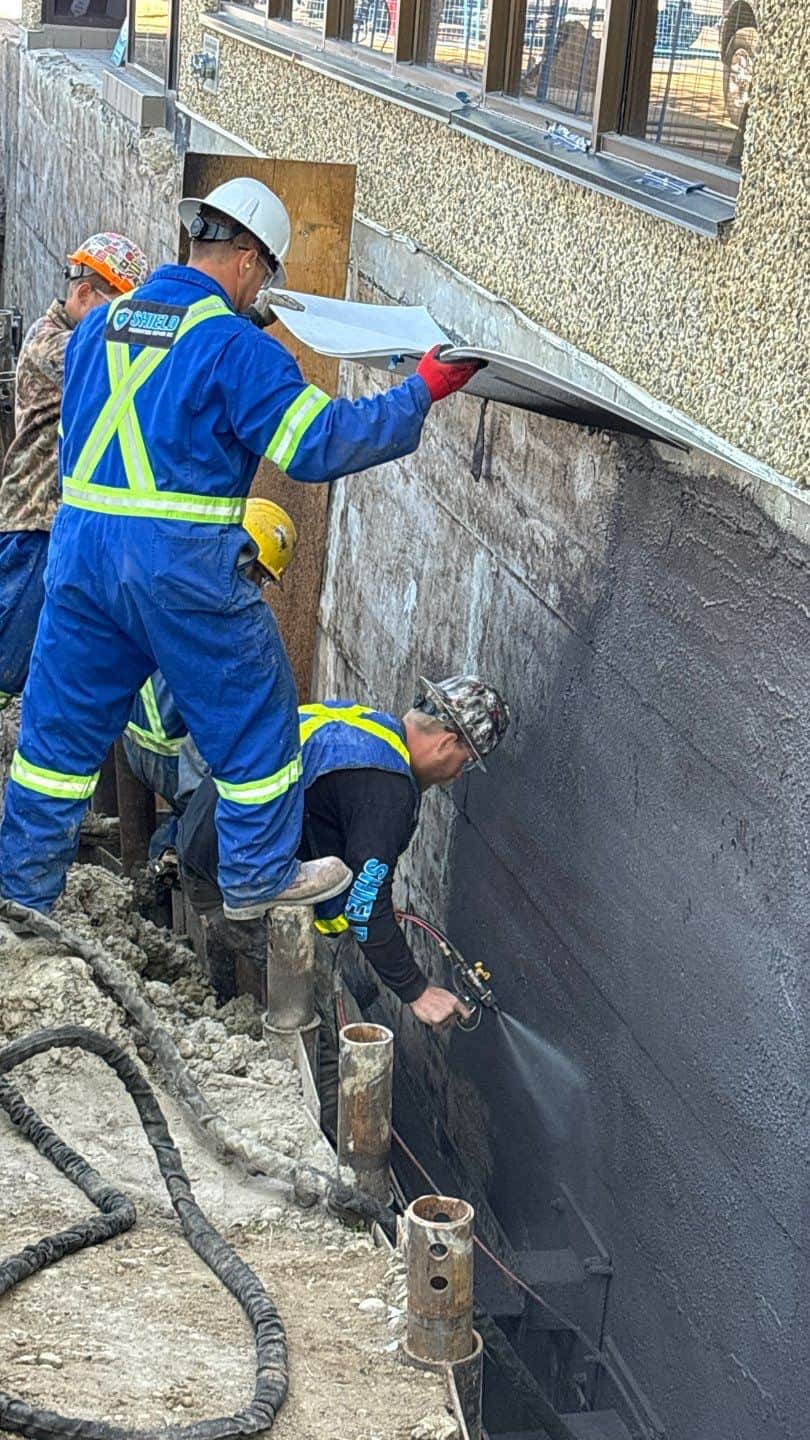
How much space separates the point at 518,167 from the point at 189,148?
531 cm

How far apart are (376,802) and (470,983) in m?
0.70

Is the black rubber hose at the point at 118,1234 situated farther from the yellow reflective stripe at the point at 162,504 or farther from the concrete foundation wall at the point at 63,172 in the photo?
the concrete foundation wall at the point at 63,172

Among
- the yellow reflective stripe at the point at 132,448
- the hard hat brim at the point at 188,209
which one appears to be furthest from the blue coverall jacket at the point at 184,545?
the hard hat brim at the point at 188,209

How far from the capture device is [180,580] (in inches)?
172

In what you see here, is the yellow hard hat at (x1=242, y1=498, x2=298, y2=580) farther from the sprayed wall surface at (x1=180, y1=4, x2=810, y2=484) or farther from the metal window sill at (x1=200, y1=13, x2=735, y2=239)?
the metal window sill at (x1=200, y1=13, x2=735, y2=239)

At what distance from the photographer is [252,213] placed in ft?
14.8

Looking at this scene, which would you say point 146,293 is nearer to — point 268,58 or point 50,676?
point 50,676

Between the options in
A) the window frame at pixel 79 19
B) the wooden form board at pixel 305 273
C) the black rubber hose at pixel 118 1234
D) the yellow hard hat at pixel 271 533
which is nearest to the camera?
the black rubber hose at pixel 118 1234

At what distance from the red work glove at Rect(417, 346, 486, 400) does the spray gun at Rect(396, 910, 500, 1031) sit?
1610 mm

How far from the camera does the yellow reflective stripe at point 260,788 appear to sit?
4598 mm

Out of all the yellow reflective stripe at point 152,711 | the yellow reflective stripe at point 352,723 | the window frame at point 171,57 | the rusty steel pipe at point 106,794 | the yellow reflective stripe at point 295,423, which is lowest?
the rusty steel pipe at point 106,794

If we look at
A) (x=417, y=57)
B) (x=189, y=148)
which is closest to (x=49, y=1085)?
(x=417, y=57)

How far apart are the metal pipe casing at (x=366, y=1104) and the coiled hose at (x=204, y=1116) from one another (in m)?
0.08

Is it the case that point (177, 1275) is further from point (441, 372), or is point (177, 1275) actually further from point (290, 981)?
point (441, 372)
